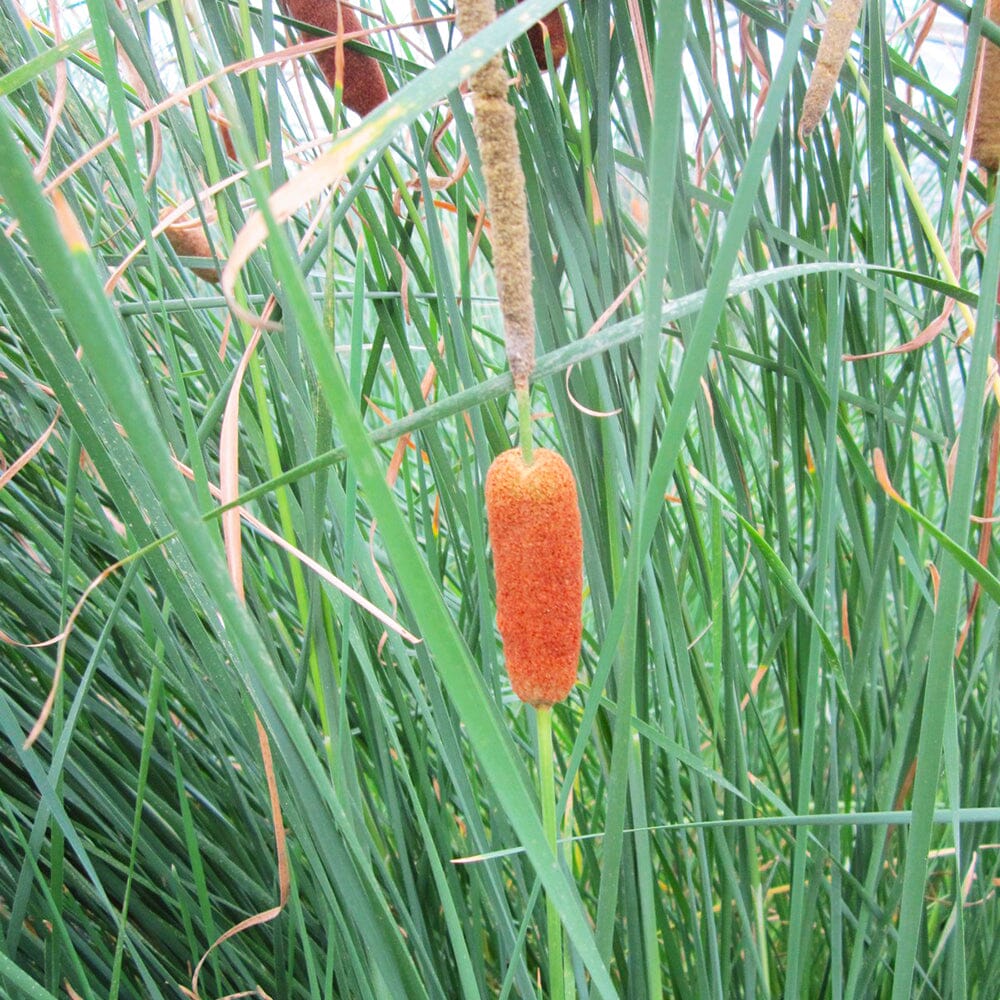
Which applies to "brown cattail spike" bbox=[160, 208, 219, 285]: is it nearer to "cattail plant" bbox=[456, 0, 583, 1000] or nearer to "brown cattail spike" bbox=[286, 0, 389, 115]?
"brown cattail spike" bbox=[286, 0, 389, 115]

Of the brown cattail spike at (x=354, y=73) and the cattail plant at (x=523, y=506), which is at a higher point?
the brown cattail spike at (x=354, y=73)

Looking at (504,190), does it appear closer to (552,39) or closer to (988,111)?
(552,39)

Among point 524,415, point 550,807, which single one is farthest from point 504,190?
point 550,807

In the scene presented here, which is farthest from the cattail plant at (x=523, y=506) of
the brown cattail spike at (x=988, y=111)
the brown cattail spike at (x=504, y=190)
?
the brown cattail spike at (x=988, y=111)

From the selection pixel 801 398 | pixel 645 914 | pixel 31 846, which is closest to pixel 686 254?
A: pixel 801 398

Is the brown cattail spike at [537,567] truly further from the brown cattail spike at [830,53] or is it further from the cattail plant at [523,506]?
the brown cattail spike at [830,53]

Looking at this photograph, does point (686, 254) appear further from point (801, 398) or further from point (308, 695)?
point (308, 695)
